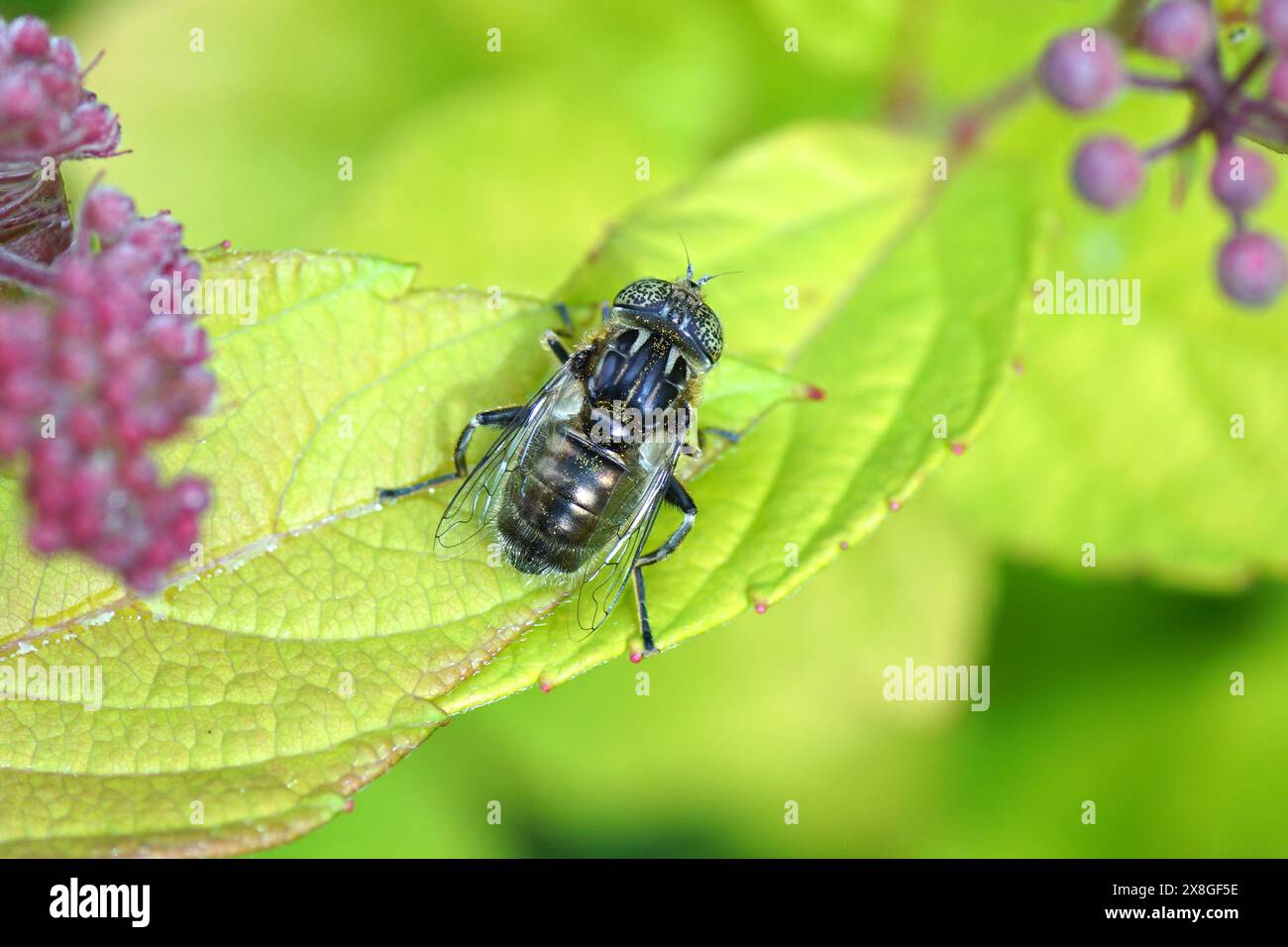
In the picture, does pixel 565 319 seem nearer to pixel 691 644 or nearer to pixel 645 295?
pixel 645 295

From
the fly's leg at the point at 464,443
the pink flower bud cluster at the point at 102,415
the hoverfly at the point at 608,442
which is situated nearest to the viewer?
the pink flower bud cluster at the point at 102,415

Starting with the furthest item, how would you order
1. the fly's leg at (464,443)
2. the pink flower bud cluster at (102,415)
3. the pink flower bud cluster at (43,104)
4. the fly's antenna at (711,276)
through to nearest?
1. the fly's antenna at (711,276)
2. the fly's leg at (464,443)
3. the pink flower bud cluster at (43,104)
4. the pink flower bud cluster at (102,415)

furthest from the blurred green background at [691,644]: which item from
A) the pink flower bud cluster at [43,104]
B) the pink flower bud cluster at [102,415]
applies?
the pink flower bud cluster at [102,415]

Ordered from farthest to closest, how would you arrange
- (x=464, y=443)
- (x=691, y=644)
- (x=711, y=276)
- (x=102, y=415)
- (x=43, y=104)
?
(x=691, y=644) → (x=711, y=276) → (x=464, y=443) → (x=43, y=104) → (x=102, y=415)

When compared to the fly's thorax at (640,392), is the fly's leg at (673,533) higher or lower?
lower

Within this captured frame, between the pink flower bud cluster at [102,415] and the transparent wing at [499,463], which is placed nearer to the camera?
A: the pink flower bud cluster at [102,415]

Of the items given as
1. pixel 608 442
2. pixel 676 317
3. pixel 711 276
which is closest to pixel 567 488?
pixel 608 442

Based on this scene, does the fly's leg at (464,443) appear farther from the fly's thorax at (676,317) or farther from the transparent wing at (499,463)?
the fly's thorax at (676,317)

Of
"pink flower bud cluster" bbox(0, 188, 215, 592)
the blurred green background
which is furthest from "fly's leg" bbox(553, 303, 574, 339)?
the blurred green background
